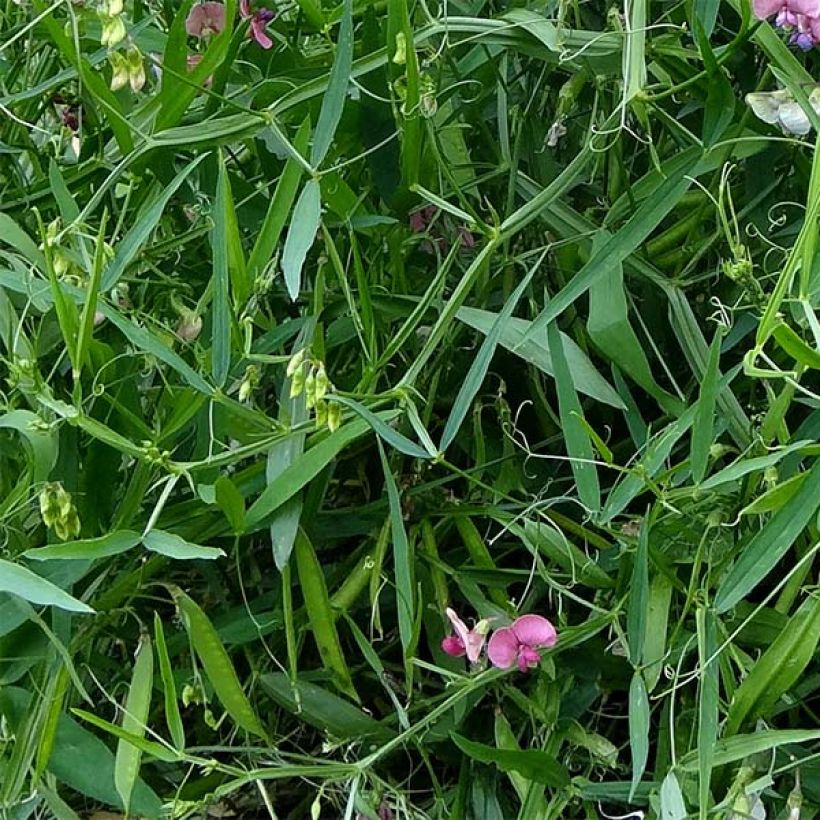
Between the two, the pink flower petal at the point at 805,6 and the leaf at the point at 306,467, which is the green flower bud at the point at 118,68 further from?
the pink flower petal at the point at 805,6

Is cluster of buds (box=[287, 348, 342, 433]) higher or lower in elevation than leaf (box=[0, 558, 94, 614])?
higher

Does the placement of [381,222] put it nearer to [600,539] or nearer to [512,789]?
[600,539]

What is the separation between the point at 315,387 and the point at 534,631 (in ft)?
0.61

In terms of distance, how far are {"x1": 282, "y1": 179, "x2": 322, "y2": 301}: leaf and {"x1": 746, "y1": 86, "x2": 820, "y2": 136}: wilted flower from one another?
0.78 ft

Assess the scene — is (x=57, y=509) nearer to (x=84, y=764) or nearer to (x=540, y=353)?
(x=84, y=764)

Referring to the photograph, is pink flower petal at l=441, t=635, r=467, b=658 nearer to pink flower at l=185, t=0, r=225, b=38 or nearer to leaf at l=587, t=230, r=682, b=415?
leaf at l=587, t=230, r=682, b=415

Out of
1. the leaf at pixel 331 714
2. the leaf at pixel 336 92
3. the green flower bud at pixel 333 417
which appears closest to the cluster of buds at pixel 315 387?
the green flower bud at pixel 333 417

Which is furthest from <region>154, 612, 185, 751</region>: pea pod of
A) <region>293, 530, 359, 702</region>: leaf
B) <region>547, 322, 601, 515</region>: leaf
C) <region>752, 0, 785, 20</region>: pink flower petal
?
<region>752, 0, 785, 20</region>: pink flower petal

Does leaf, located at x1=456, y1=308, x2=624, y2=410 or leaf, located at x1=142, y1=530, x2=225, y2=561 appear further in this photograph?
leaf, located at x1=456, y1=308, x2=624, y2=410

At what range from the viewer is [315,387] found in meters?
0.56

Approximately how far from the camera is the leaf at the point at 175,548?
549mm

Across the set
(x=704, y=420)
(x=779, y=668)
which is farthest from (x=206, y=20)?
(x=779, y=668)

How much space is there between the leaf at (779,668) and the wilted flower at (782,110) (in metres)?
0.25

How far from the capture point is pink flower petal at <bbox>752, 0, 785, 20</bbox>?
60 centimetres
